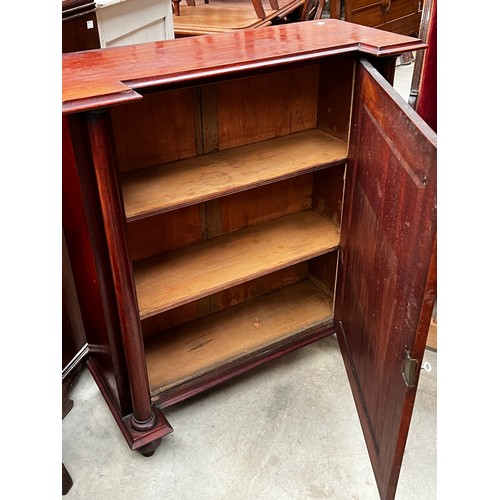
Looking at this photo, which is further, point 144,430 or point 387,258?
point 144,430

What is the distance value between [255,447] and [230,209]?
683 mm

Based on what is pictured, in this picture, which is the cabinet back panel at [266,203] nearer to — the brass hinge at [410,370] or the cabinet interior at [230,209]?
the cabinet interior at [230,209]

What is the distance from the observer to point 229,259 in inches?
58.5

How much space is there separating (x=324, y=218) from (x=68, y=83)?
0.89 meters

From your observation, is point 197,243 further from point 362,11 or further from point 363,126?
point 362,11

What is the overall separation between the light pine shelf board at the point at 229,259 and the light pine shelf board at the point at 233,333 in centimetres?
27

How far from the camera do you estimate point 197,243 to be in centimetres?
157

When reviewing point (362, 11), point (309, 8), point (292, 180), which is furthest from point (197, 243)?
point (362, 11)

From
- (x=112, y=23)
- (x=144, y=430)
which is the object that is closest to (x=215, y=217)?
(x=144, y=430)

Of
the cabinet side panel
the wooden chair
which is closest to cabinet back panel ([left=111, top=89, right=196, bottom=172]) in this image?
the cabinet side panel

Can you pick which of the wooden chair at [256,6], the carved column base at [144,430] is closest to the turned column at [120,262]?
the carved column base at [144,430]

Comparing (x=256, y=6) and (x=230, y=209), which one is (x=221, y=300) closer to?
(x=230, y=209)

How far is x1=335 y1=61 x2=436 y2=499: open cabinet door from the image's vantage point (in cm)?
89

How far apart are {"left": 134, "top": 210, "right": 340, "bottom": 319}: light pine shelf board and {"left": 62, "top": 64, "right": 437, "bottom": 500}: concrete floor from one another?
401mm
